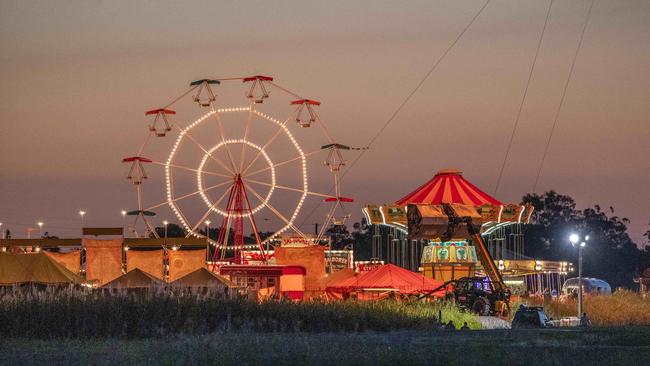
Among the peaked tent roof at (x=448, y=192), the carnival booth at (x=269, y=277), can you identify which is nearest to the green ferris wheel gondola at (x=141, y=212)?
the carnival booth at (x=269, y=277)

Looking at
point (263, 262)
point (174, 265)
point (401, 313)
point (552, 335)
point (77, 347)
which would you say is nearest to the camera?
point (77, 347)

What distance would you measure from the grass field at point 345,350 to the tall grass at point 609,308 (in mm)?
16150

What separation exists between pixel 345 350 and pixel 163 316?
27.8 feet

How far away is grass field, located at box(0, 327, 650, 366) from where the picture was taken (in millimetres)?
18641

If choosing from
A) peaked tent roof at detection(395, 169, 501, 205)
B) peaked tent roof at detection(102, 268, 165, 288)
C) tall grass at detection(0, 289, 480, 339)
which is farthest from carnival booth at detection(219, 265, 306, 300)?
tall grass at detection(0, 289, 480, 339)

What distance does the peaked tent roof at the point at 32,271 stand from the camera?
44062mm

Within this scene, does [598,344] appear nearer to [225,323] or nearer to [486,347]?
[486,347]

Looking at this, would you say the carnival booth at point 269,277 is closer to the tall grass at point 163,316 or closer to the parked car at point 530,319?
the parked car at point 530,319

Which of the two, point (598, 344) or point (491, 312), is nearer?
point (598, 344)

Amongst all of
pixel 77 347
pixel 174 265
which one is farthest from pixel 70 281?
pixel 77 347

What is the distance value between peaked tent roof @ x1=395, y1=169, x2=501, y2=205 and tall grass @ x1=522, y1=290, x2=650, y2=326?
484 centimetres

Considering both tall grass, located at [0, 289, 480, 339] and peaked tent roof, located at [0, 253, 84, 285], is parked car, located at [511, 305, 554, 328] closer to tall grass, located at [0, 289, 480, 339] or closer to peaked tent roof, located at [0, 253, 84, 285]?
tall grass, located at [0, 289, 480, 339]

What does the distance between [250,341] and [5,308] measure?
8613mm

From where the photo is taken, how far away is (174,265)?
5709 centimetres
